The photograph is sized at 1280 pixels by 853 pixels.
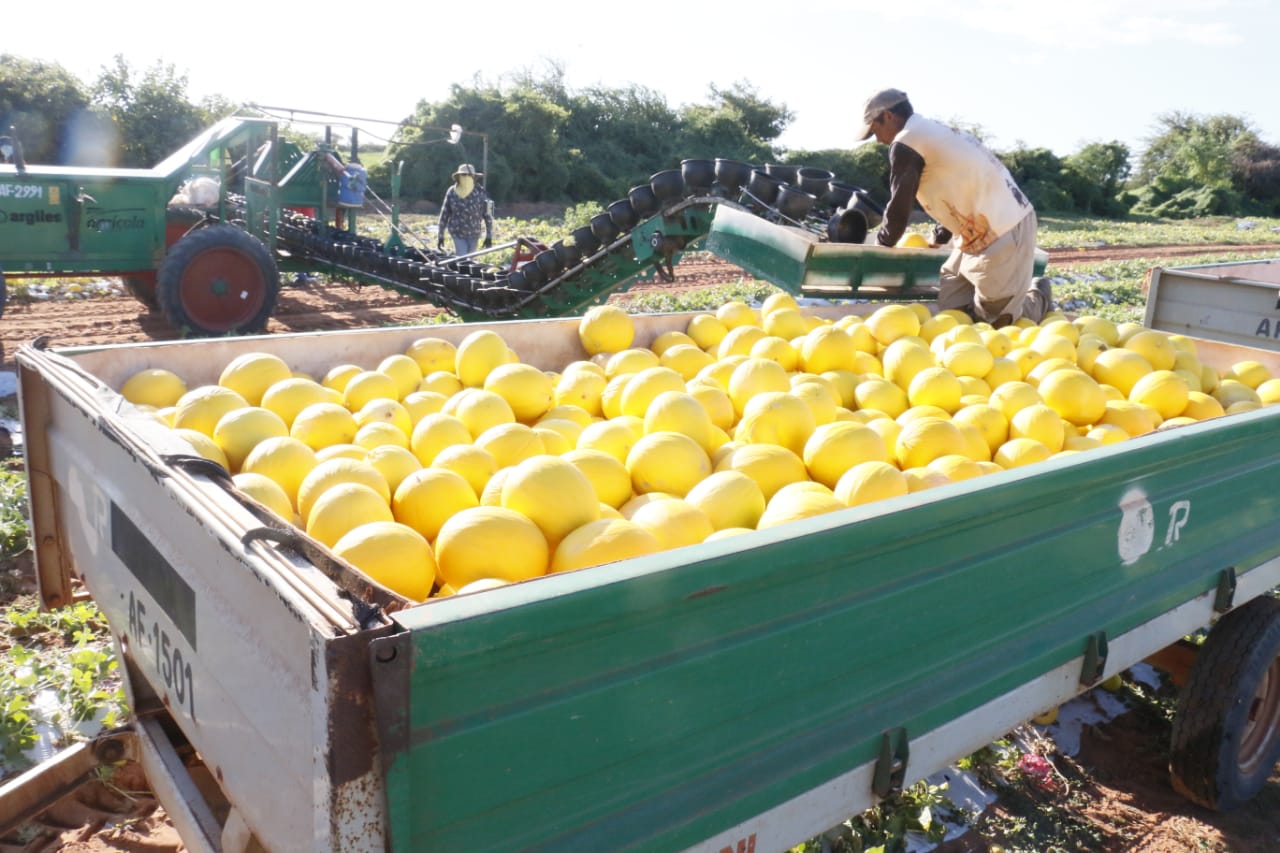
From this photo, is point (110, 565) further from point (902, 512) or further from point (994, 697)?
point (994, 697)

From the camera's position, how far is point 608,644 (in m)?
1.46

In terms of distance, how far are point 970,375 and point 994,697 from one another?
1.67 metres

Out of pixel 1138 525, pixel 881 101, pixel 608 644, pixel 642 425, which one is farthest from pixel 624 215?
pixel 608 644

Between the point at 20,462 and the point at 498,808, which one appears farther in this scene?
the point at 20,462

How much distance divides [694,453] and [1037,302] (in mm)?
3697

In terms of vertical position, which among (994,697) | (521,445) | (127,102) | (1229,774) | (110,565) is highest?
(127,102)

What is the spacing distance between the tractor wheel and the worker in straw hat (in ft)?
23.5

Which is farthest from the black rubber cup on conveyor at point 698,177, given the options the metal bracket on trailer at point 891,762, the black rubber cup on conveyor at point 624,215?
the metal bracket on trailer at point 891,762

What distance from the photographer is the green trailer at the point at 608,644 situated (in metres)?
1.30

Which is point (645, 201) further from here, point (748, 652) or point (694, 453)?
point (748, 652)

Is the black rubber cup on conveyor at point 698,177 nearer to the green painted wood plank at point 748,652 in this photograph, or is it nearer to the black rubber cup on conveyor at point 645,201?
the black rubber cup on conveyor at point 645,201

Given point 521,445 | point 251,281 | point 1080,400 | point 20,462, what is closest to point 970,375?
point 1080,400

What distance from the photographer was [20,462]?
6082 millimetres

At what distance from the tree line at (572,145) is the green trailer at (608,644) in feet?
42.3
